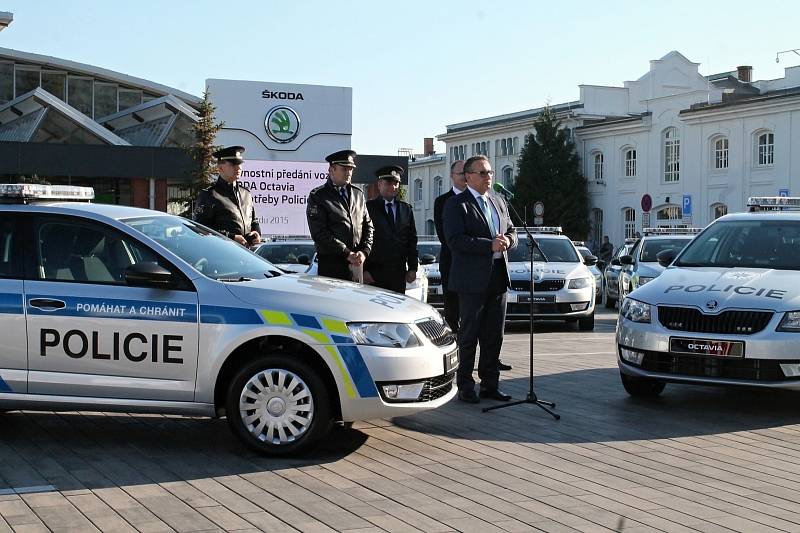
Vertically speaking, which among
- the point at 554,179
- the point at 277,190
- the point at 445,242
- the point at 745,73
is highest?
the point at 745,73

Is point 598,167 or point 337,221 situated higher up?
point 598,167

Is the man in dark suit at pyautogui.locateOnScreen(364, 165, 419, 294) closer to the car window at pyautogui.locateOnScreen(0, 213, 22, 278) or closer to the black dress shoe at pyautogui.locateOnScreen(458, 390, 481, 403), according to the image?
the black dress shoe at pyautogui.locateOnScreen(458, 390, 481, 403)

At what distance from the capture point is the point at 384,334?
6883mm

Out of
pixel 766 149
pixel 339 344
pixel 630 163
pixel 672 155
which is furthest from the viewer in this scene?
pixel 630 163

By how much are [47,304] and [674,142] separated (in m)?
54.0

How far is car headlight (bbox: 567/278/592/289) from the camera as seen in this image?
16531 millimetres

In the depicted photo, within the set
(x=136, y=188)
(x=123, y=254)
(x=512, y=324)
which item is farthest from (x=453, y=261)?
(x=136, y=188)

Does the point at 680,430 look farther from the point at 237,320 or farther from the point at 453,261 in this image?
the point at 237,320

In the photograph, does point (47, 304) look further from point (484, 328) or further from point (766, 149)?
point (766, 149)

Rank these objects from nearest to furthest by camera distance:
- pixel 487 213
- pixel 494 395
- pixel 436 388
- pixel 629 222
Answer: pixel 436 388 → pixel 487 213 → pixel 494 395 → pixel 629 222

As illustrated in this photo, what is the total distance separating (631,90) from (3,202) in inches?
2603

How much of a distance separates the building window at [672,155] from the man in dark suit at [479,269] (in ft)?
163

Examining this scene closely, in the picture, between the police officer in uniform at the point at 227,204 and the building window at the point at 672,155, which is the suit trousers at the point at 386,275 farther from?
the building window at the point at 672,155

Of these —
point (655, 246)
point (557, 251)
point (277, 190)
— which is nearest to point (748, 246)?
point (557, 251)
